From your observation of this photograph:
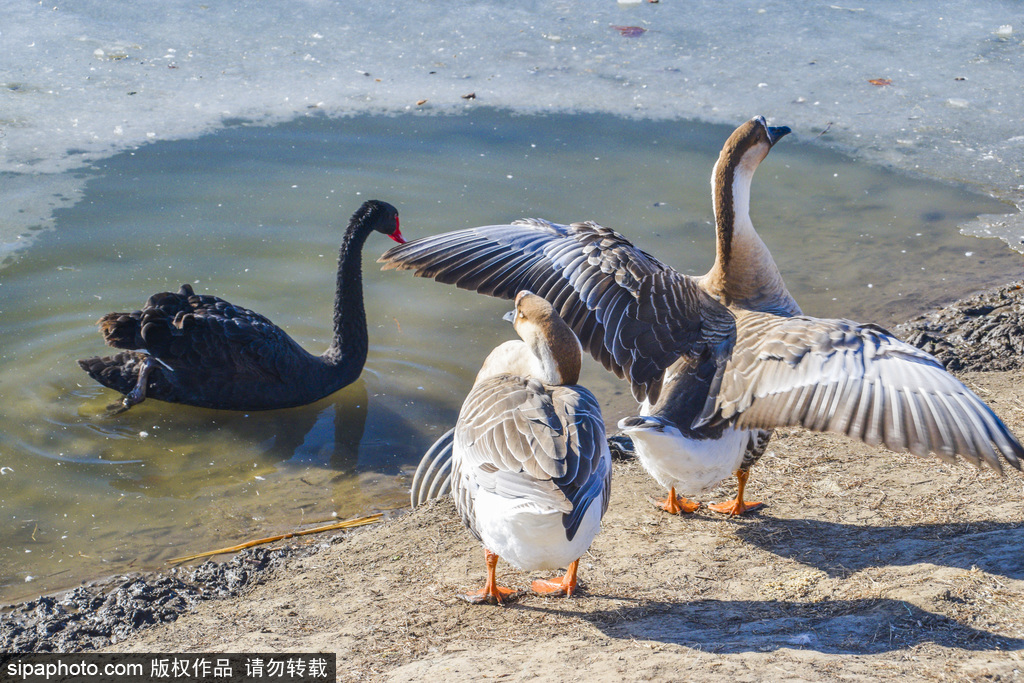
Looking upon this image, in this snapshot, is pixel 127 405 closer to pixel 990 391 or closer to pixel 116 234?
pixel 116 234

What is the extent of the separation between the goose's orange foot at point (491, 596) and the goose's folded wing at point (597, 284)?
135 centimetres

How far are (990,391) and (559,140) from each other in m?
5.48

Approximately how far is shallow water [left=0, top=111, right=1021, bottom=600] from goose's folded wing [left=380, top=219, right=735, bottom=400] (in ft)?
5.12

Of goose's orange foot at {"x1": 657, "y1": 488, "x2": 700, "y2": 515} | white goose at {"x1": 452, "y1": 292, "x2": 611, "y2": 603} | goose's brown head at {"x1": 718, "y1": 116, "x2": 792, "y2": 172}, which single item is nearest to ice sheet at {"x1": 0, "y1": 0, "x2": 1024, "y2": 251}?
goose's brown head at {"x1": 718, "y1": 116, "x2": 792, "y2": 172}

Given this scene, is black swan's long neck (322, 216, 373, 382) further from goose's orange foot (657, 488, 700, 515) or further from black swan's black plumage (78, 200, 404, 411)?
goose's orange foot (657, 488, 700, 515)

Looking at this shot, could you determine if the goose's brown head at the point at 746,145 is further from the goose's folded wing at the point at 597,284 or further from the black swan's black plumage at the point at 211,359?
the black swan's black plumage at the point at 211,359

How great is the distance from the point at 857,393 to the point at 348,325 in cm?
397

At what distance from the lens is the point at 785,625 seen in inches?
142

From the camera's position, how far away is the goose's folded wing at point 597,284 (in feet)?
15.6

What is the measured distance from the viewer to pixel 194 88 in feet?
34.1

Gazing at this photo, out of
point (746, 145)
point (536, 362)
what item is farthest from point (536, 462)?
point (746, 145)

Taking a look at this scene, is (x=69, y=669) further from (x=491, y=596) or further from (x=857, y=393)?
(x=857, y=393)

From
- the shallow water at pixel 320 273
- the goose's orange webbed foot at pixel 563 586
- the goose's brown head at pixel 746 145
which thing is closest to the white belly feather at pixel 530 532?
the goose's orange webbed foot at pixel 563 586

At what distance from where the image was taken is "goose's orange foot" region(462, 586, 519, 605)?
4074 mm
